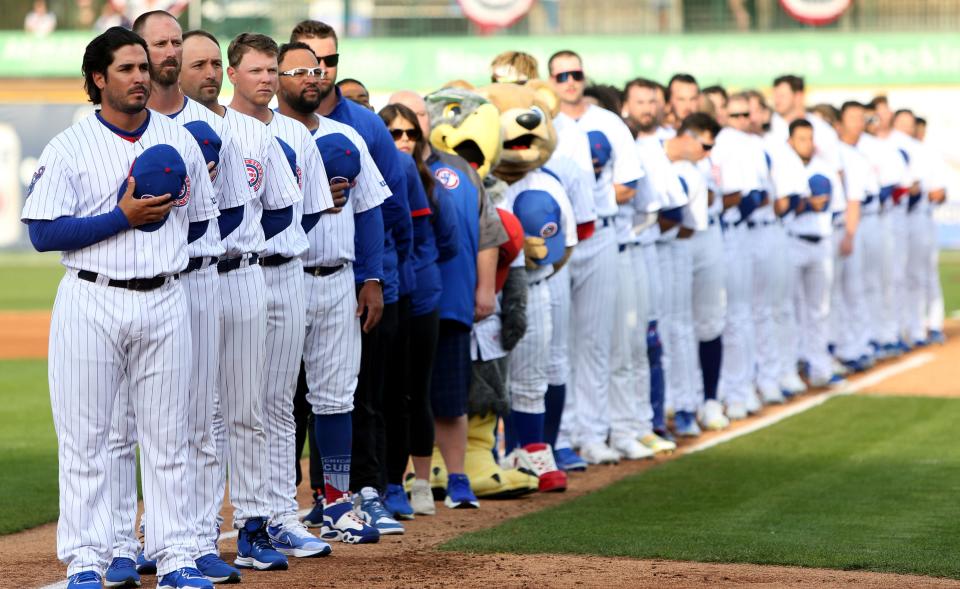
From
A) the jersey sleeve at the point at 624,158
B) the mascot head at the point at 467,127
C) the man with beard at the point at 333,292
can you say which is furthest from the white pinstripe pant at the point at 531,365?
the man with beard at the point at 333,292

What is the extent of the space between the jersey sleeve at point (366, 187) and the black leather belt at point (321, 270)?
29 cm

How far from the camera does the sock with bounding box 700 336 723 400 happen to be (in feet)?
38.3

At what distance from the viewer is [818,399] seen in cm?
1303

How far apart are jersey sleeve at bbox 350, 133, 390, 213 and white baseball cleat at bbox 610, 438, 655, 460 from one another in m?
3.58

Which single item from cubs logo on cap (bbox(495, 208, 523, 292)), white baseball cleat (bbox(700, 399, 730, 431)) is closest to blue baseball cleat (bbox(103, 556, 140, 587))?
cubs logo on cap (bbox(495, 208, 523, 292))

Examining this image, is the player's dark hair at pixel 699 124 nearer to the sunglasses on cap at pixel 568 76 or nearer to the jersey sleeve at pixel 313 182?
the sunglasses on cap at pixel 568 76

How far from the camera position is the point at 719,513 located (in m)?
7.72

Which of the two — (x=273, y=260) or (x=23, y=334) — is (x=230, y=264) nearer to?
(x=273, y=260)

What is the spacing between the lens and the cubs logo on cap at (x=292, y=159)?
20.8 ft

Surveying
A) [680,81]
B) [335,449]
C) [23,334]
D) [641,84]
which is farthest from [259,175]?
[23,334]

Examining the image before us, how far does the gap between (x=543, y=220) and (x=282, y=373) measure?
8.49 ft

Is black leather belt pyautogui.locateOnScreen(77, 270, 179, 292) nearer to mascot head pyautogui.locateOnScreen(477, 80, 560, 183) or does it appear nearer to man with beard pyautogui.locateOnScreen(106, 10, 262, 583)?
man with beard pyautogui.locateOnScreen(106, 10, 262, 583)

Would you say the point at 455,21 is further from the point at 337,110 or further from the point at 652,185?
the point at 337,110

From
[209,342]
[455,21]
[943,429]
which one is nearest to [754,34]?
[455,21]
